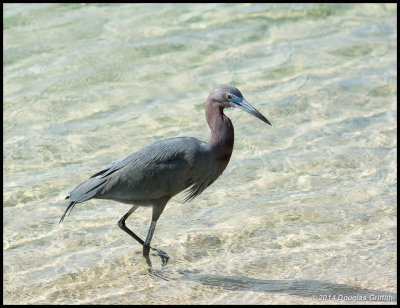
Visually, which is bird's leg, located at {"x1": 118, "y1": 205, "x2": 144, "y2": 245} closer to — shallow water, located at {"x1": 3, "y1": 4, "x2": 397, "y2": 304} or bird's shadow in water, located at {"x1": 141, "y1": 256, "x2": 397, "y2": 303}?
shallow water, located at {"x1": 3, "y1": 4, "x2": 397, "y2": 304}

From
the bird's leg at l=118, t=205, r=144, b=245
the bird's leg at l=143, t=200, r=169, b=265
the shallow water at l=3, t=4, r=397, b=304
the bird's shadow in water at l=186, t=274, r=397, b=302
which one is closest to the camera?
the bird's shadow in water at l=186, t=274, r=397, b=302

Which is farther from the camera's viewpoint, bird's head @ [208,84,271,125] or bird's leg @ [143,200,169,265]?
bird's leg @ [143,200,169,265]

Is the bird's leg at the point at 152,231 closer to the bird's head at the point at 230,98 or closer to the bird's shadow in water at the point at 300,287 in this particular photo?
the bird's shadow in water at the point at 300,287

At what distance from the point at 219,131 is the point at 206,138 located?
8.89 ft

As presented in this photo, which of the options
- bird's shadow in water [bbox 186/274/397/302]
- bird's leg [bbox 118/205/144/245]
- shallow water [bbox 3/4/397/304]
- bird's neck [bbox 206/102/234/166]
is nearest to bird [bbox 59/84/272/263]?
bird's neck [bbox 206/102/234/166]

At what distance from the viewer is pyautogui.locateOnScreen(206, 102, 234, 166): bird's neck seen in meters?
5.61

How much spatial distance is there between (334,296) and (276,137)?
3371mm

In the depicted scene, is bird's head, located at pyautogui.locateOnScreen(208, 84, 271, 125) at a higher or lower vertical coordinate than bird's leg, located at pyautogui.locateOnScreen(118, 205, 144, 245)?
higher

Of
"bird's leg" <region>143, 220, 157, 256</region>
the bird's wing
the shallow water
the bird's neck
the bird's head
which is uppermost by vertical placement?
the bird's head

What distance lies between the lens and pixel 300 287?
5312 mm

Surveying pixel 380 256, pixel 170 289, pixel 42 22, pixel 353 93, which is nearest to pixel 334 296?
pixel 380 256

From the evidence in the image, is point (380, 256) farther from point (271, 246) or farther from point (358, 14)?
point (358, 14)

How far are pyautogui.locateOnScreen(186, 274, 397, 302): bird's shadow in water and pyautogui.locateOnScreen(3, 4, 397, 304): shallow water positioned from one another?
17 millimetres

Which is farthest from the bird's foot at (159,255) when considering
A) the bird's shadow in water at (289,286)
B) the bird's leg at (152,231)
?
the bird's shadow in water at (289,286)
